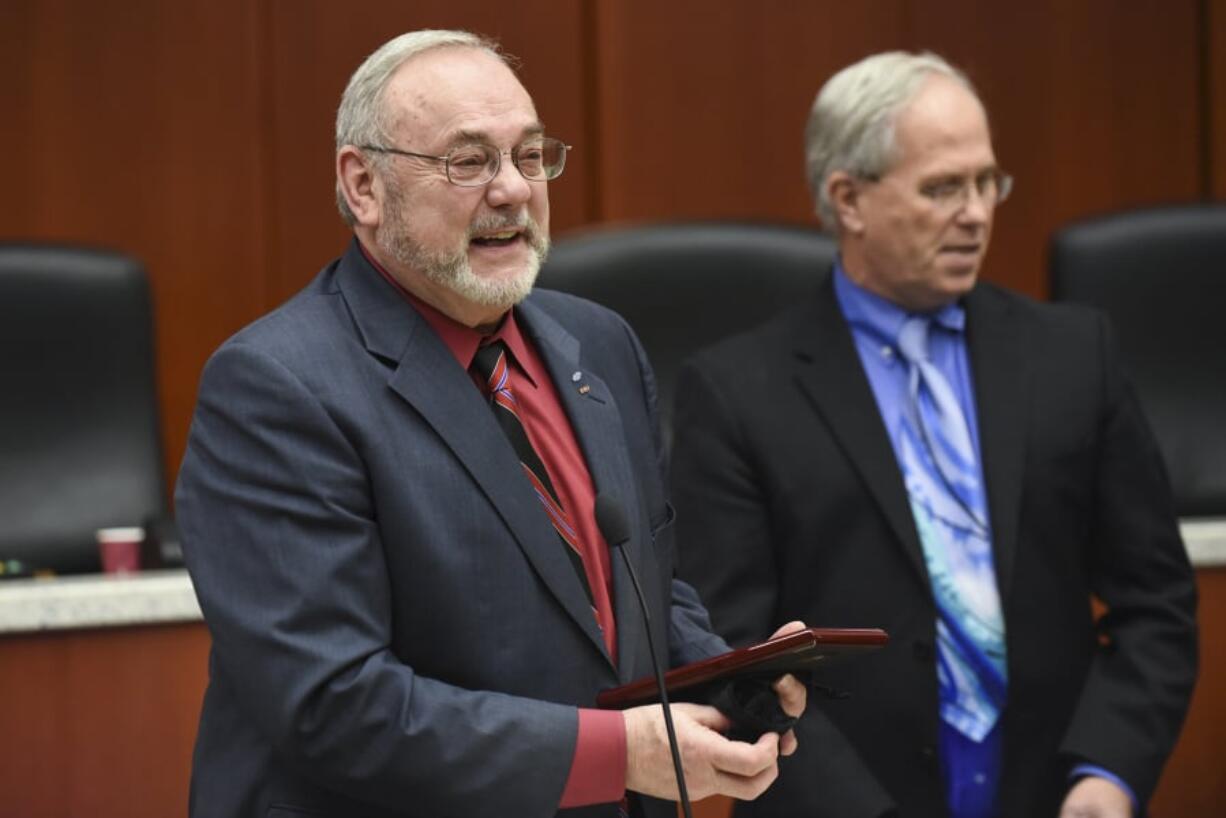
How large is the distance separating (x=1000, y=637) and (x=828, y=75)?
1.94 meters

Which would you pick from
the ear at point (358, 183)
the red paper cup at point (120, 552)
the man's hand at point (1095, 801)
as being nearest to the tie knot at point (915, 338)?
the man's hand at point (1095, 801)

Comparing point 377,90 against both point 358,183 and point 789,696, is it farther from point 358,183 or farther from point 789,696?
point 789,696

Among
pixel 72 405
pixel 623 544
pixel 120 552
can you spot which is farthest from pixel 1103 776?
pixel 72 405

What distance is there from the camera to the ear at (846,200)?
2.37 meters

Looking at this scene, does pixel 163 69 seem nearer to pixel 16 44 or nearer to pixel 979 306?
pixel 16 44

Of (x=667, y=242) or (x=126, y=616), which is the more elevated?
(x=667, y=242)

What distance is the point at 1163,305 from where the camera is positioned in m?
2.95

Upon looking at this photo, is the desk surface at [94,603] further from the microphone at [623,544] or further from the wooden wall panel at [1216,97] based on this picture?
the wooden wall panel at [1216,97]

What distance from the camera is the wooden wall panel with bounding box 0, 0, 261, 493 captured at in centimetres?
344

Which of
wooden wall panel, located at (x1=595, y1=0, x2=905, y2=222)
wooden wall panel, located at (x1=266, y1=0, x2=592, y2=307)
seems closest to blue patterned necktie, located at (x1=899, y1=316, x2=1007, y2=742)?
wooden wall panel, located at (x1=595, y1=0, x2=905, y2=222)

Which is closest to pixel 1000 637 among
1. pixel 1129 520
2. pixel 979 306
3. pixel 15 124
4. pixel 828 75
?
pixel 1129 520

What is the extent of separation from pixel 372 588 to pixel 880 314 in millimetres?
1023

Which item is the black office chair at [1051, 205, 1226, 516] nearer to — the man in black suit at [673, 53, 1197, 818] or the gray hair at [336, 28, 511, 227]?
the man in black suit at [673, 53, 1197, 818]

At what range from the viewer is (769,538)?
7.21ft
